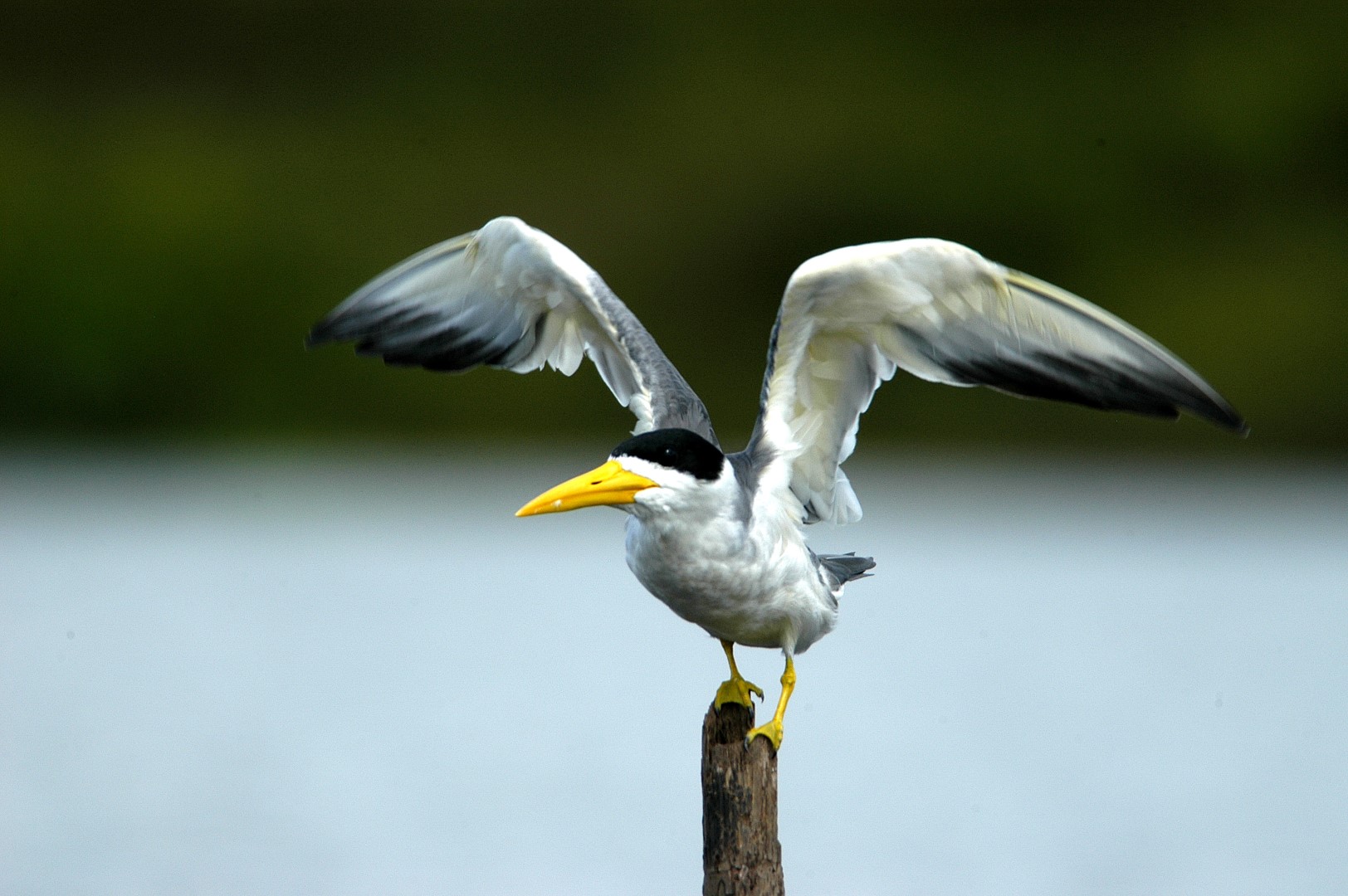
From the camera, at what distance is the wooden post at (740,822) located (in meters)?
3.72

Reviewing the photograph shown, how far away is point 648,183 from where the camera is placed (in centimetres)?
1327

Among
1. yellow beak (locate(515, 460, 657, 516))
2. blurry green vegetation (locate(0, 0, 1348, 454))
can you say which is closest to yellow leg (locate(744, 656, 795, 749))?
yellow beak (locate(515, 460, 657, 516))

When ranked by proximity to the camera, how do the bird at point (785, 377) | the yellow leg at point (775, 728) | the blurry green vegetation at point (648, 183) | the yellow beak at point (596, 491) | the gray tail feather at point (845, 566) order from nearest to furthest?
1. the yellow beak at point (596, 491)
2. the bird at point (785, 377)
3. the yellow leg at point (775, 728)
4. the gray tail feather at point (845, 566)
5. the blurry green vegetation at point (648, 183)

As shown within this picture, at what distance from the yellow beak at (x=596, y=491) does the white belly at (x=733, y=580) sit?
12 centimetres

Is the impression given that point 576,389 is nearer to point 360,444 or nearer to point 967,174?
point 360,444

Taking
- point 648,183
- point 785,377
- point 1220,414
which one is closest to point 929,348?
point 785,377

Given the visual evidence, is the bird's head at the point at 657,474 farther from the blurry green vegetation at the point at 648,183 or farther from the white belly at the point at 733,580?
the blurry green vegetation at the point at 648,183

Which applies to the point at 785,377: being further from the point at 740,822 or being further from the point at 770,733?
the point at 740,822

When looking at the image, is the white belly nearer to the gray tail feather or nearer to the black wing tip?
the gray tail feather

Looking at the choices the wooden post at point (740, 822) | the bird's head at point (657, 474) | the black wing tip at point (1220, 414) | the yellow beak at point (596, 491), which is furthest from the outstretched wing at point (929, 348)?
the wooden post at point (740, 822)

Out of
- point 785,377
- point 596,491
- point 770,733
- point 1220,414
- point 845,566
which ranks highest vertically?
point 785,377

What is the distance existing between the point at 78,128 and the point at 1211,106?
9.07m

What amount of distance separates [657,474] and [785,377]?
0.56 meters

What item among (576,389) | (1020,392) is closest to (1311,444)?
(576,389)
